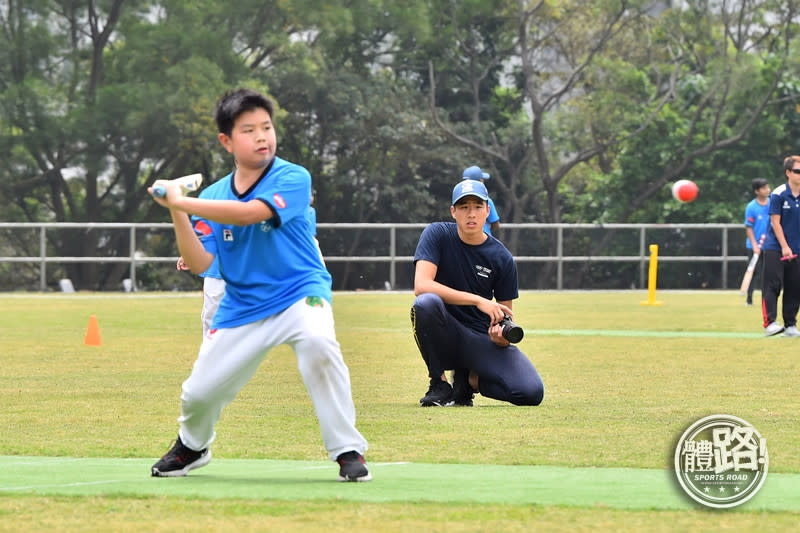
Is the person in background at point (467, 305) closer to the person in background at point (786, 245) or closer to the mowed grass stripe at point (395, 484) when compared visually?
the mowed grass stripe at point (395, 484)

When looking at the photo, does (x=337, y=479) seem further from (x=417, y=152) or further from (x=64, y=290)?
(x=417, y=152)

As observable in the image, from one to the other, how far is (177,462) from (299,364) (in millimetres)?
848

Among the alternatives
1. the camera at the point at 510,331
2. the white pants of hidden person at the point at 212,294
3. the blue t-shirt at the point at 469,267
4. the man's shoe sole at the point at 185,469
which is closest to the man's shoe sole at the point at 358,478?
the man's shoe sole at the point at 185,469

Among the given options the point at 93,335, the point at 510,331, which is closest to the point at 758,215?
the point at 93,335

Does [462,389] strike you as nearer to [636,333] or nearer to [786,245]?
[786,245]

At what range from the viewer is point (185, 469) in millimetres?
7531

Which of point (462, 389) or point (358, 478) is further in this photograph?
point (462, 389)

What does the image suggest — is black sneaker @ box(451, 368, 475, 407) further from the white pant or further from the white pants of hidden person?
the white pant

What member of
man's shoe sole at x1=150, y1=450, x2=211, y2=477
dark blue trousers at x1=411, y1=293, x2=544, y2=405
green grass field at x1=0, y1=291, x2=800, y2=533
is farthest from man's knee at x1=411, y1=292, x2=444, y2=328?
man's shoe sole at x1=150, y1=450, x2=211, y2=477

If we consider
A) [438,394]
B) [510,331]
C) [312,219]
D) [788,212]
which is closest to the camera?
[312,219]

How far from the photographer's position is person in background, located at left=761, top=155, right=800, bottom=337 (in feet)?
58.4

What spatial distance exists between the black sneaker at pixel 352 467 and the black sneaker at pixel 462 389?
154 inches

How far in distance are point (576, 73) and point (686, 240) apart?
241 inches

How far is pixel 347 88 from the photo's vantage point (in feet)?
138
